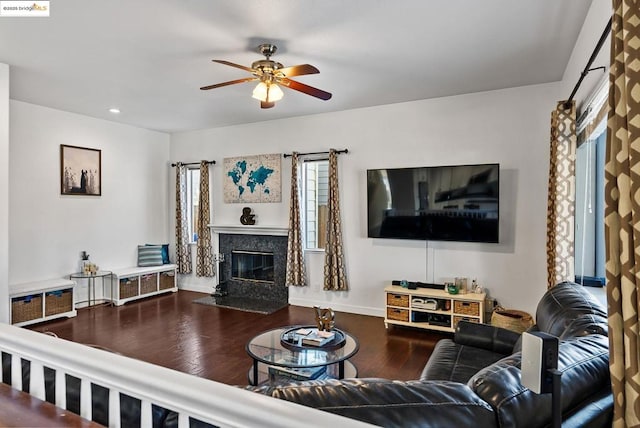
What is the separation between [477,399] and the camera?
1154mm

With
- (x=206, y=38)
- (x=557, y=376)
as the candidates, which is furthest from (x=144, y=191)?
(x=557, y=376)

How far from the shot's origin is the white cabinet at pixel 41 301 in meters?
4.34

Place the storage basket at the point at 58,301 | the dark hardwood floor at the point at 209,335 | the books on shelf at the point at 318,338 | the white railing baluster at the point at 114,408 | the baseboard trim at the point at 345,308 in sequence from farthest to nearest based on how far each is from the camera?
1. the baseboard trim at the point at 345,308
2. the storage basket at the point at 58,301
3. the dark hardwood floor at the point at 209,335
4. the books on shelf at the point at 318,338
5. the white railing baluster at the point at 114,408

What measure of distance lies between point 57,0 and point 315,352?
3011mm

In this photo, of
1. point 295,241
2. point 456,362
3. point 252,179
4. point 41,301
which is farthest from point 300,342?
point 41,301

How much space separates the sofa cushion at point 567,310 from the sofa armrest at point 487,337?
0.25 m

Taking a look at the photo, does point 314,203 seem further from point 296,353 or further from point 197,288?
point 296,353

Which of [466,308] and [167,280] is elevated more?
[466,308]

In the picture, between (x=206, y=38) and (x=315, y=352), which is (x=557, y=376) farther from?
(x=206, y=38)

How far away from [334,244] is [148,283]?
3.15 m

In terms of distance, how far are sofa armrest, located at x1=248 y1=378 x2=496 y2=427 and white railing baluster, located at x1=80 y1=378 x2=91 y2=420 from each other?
1.74ft

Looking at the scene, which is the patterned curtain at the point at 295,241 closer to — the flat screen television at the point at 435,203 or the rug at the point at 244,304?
the rug at the point at 244,304

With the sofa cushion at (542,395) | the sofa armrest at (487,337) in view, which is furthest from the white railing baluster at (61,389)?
the sofa armrest at (487,337)

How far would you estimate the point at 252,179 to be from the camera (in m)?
5.92
